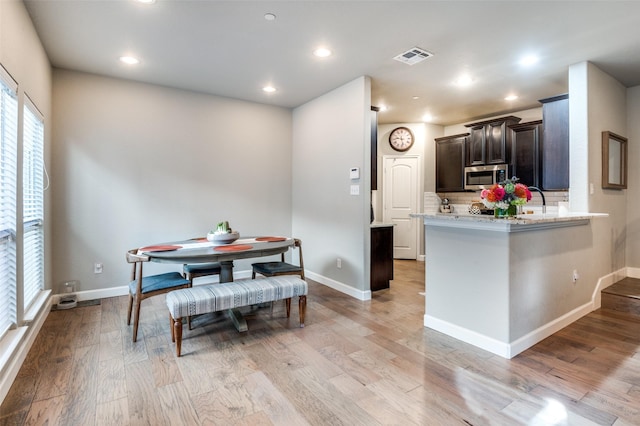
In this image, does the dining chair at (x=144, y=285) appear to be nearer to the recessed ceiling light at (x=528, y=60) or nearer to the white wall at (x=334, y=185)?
the white wall at (x=334, y=185)

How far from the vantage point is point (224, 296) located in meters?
2.61

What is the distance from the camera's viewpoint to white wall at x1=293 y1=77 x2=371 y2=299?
3846 millimetres

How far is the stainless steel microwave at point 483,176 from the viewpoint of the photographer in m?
5.11

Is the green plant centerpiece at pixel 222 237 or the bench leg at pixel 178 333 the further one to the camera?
the green plant centerpiece at pixel 222 237

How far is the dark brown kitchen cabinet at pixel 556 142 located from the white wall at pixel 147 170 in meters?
3.53

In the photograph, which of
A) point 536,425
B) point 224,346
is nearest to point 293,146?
point 224,346

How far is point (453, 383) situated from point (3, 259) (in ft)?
10.4

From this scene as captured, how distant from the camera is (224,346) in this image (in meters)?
2.62

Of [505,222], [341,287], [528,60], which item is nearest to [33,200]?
[341,287]

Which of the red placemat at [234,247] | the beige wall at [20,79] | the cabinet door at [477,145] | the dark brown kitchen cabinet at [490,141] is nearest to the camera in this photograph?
the beige wall at [20,79]

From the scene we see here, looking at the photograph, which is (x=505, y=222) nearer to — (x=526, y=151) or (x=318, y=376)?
(x=318, y=376)

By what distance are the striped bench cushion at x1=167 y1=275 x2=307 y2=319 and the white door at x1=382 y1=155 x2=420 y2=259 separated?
3.90 m

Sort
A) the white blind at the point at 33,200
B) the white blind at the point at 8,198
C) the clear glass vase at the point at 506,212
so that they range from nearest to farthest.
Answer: the white blind at the point at 8,198, the clear glass vase at the point at 506,212, the white blind at the point at 33,200

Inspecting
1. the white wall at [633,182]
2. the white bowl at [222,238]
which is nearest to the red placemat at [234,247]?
the white bowl at [222,238]
